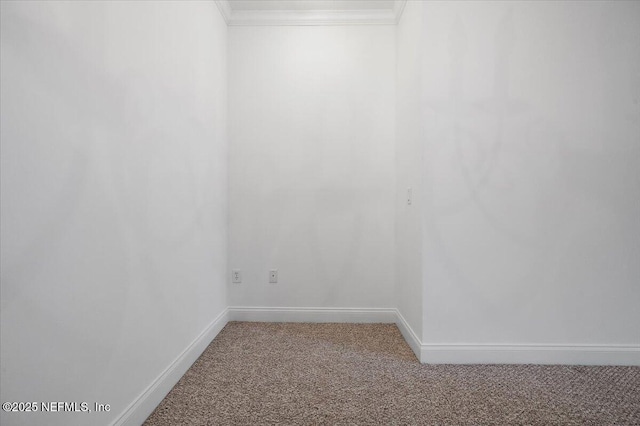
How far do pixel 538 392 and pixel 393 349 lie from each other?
847 mm

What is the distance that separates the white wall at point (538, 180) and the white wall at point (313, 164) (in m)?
0.85

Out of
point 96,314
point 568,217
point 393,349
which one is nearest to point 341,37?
point 568,217

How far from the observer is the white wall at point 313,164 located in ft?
9.76

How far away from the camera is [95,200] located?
1229mm

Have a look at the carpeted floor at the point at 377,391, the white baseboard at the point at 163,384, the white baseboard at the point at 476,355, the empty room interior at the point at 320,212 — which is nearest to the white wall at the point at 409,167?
the empty room interior at the point at 320,212

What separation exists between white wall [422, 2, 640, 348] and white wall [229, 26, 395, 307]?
85 cm

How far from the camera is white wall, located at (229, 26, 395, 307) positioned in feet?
9.76

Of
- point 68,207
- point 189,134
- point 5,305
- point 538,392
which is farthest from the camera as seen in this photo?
point 189,134

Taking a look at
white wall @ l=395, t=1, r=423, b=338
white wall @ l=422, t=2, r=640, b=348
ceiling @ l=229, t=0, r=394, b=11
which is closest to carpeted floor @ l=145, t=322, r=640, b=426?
white wall @ l=422, t=2, r=640, b=348

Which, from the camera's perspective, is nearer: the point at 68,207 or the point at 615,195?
the point at 68,207

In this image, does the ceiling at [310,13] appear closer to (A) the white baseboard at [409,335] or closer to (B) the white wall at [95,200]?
(B) the white wall at [95,200]

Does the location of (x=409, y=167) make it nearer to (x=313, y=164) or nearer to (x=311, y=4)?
(x=313, y=164)

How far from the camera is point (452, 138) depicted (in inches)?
84.8

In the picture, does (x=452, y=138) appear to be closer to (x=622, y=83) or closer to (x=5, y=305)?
(x=622, y=83)
